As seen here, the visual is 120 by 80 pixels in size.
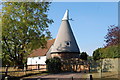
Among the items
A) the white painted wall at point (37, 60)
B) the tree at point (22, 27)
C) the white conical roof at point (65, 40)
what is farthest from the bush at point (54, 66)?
the white painted wall at point (37, 60)

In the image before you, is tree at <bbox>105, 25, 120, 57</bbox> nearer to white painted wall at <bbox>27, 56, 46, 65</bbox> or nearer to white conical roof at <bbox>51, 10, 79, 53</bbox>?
white conical roof at <bbox>51, 10, 79, 53</bbox>

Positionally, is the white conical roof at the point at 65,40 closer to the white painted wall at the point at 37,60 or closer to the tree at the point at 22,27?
the tree at the point at 22,27

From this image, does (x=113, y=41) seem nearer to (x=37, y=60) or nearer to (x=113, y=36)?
(x=113, y=36)

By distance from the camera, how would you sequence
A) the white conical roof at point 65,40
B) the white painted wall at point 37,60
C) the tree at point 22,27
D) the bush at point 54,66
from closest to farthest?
1. the tree at point 22,27
2. the bush at point 54,66
3. the white conical roof at point 65,40
4. the white painted wall at point 37,60

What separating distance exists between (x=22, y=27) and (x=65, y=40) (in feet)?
31.8

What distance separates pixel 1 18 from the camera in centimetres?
1775

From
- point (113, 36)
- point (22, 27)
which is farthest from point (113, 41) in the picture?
point (22, 27)

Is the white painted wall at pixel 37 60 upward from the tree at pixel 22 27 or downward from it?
downward

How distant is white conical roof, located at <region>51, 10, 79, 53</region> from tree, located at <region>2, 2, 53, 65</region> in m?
5.63

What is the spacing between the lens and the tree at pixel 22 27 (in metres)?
18.0

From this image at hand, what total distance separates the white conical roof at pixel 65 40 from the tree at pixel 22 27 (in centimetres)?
563

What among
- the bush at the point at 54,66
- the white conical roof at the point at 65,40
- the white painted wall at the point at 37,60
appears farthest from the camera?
the white painted wall at the point at 37,60

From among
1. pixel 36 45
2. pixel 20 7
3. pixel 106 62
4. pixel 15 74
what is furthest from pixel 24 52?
pixel 106 62

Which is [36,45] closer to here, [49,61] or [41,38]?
[41,38]
